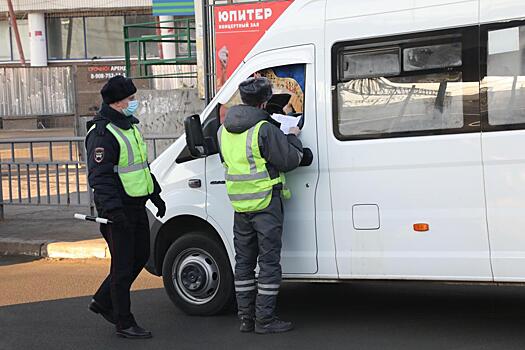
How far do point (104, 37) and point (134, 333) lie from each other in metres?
32.7

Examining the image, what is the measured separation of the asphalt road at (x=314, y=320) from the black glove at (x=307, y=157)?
1.18 m

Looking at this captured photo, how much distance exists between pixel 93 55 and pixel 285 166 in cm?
3339

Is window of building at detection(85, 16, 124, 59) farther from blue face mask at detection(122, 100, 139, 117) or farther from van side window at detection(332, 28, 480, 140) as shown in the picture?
van side window at detection(332, 28, 480, 140)

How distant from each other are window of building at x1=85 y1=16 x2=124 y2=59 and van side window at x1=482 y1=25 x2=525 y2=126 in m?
33.0

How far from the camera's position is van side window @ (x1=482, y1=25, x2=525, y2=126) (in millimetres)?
5645

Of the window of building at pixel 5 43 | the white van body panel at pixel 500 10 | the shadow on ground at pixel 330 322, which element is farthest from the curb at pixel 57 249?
the window of building at pixel 5 43

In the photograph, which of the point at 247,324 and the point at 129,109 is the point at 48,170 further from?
the point at 247,324

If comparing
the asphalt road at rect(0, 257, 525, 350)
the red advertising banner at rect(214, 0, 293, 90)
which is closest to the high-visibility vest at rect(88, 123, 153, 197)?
the asphalt road at rect(0, 257, 525, 350)

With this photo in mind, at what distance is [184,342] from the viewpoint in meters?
6.38

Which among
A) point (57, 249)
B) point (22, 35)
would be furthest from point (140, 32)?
point (57, 249)

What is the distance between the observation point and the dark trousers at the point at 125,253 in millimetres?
6355

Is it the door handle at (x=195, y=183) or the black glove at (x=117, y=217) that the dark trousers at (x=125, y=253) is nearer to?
the black glove at (x=117, y=217)

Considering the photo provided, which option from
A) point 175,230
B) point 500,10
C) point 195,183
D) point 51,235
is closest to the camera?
point 500,10

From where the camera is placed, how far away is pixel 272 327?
6.44 metres
